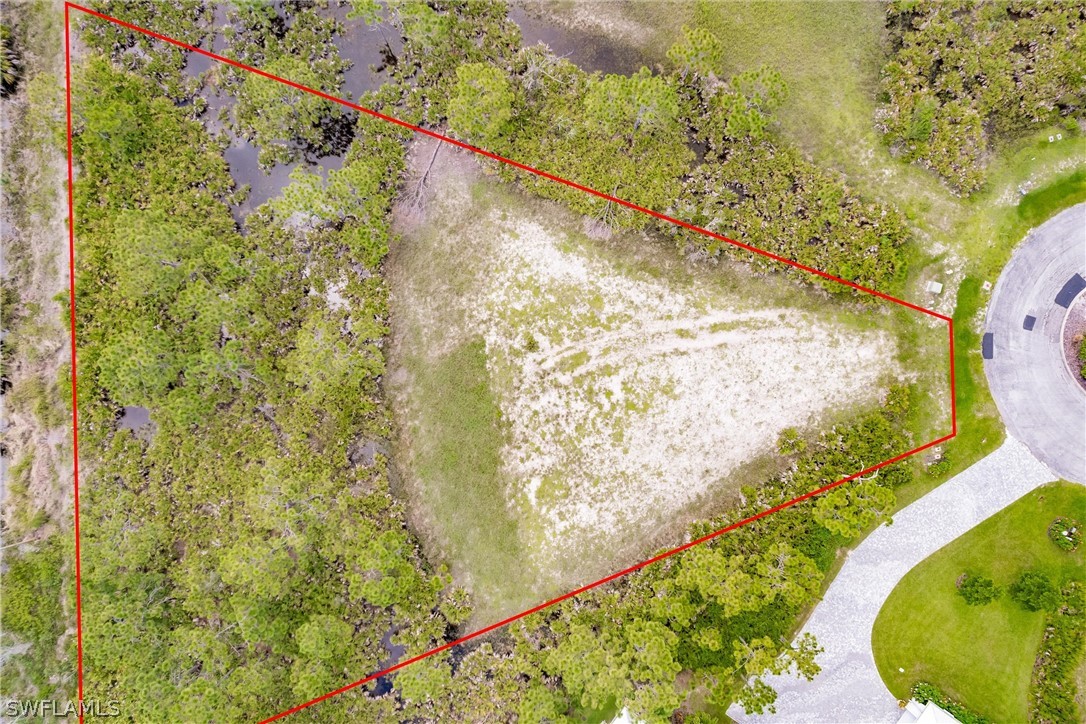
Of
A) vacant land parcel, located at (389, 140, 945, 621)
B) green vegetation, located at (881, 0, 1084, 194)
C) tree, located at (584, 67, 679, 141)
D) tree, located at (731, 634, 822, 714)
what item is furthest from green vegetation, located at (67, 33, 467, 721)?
green vegetation, located at (881, 0, 1084, 194)

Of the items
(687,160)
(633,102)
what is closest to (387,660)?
(687,160)

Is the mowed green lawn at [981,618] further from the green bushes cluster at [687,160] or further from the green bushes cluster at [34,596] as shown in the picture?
the green bushes cluster at [34,596]

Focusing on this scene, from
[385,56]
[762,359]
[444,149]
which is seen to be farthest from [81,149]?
[762,359]

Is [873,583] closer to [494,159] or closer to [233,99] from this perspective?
[494,159]

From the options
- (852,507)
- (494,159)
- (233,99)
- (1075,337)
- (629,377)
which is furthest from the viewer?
(233,99)

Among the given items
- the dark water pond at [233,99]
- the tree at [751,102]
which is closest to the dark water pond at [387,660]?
the dark water pond at [233,99]

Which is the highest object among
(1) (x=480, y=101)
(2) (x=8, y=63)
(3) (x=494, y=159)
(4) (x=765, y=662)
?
(2) (x=8, y=63)

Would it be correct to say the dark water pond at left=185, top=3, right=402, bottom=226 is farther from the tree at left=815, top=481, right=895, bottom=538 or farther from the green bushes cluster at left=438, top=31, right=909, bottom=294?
the tree at left=815, top=481, right=895, bottom=538
